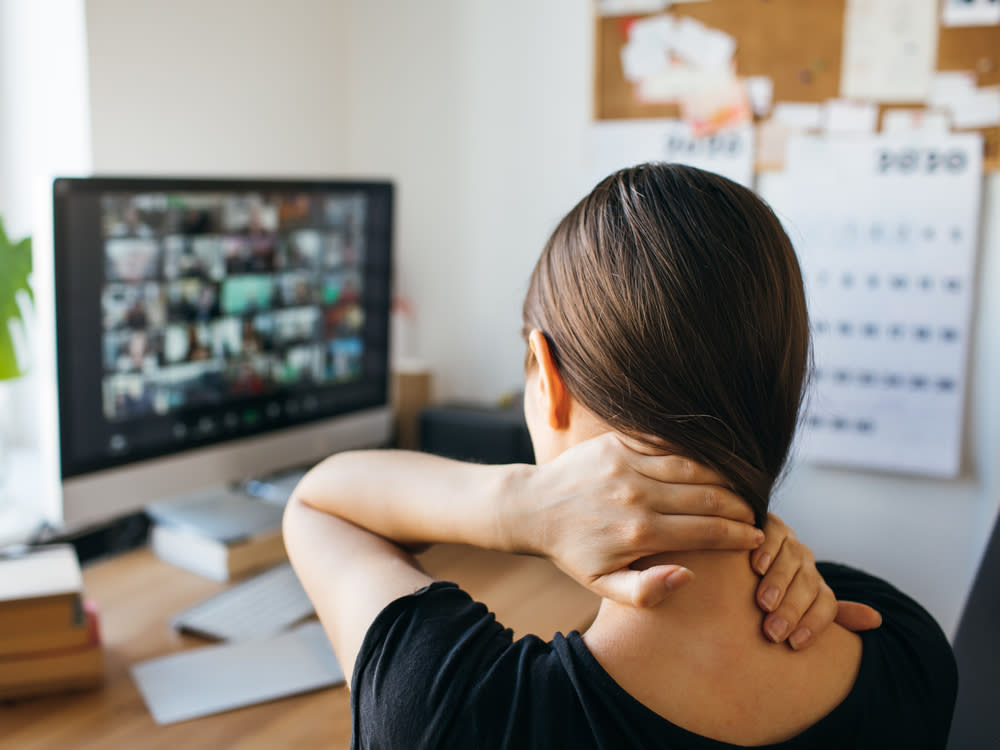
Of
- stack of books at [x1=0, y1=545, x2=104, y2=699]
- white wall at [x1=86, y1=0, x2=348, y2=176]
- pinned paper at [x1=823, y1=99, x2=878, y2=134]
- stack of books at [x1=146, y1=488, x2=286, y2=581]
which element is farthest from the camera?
pinned paper at [x1=823, y1=99, x2=878, y2=134]

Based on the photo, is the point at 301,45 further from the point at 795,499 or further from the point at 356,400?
the point at 795,499

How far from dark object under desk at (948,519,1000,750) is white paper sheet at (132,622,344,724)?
744mm

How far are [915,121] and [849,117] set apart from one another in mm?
125

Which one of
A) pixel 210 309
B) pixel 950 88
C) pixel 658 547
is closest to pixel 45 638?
pixel 210 309

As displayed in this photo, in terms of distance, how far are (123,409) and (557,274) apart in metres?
0.93

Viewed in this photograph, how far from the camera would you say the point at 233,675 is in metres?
1.16

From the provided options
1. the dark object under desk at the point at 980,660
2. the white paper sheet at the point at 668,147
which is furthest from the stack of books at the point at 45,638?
the white paper sheet at the point at 668,147

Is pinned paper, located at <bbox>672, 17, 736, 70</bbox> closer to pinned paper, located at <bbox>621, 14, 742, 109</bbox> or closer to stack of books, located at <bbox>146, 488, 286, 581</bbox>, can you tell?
pinned paper, located at <bbox>621, 14, 742, 109</bbox>

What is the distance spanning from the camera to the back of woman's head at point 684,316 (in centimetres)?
67

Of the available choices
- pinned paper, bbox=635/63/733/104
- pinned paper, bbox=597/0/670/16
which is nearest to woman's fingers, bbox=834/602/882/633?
pinned paper, bbox=635/63/733/104

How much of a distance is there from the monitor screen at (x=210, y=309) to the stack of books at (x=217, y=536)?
144mm

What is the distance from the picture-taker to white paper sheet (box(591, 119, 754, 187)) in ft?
6.40

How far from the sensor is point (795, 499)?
2020mm

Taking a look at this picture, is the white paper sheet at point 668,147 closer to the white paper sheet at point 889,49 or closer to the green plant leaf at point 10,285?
the white paper sheet at point 889,49
